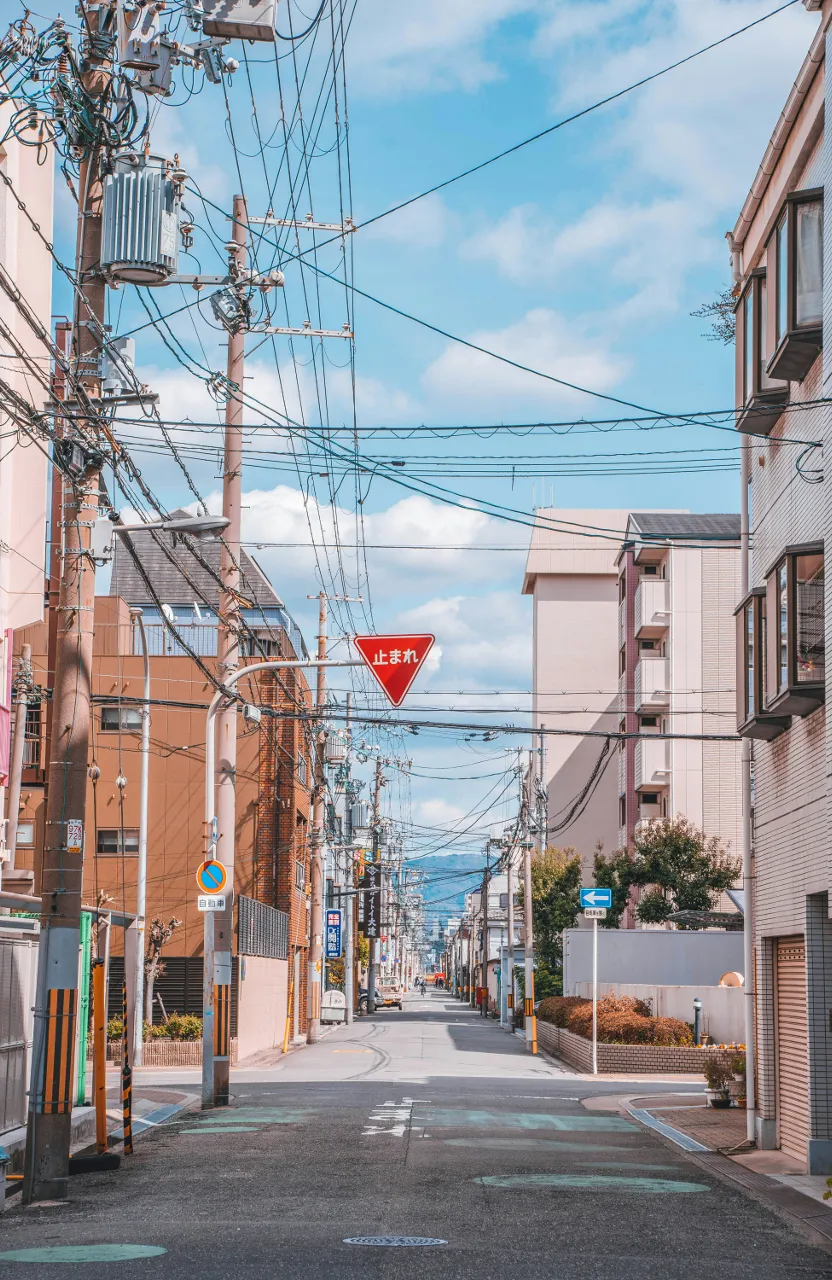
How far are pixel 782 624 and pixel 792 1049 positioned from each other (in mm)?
5405

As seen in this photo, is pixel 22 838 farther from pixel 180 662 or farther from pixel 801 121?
pixel 801 121

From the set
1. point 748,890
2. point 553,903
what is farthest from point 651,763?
point 748,890

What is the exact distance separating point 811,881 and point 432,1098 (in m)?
11.2

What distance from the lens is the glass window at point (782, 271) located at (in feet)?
56.2

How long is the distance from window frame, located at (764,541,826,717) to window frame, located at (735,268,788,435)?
2.06m

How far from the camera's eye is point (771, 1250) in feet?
39.4

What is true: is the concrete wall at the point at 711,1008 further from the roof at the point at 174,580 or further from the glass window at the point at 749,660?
the roof at the point at 174,580

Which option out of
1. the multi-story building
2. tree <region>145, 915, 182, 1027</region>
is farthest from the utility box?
tree <region>145, 915, 182, 1027</region>

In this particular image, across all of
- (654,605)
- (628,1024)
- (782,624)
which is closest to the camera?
(782,624)

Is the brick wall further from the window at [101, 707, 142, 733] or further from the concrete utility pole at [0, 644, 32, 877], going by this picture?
the window at [101, 707, 142, 733]

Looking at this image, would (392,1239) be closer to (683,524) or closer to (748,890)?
(748,890)

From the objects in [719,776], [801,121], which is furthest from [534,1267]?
[719,776]

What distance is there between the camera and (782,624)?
17750 millimetres

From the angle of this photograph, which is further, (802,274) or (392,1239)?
(802,274)
